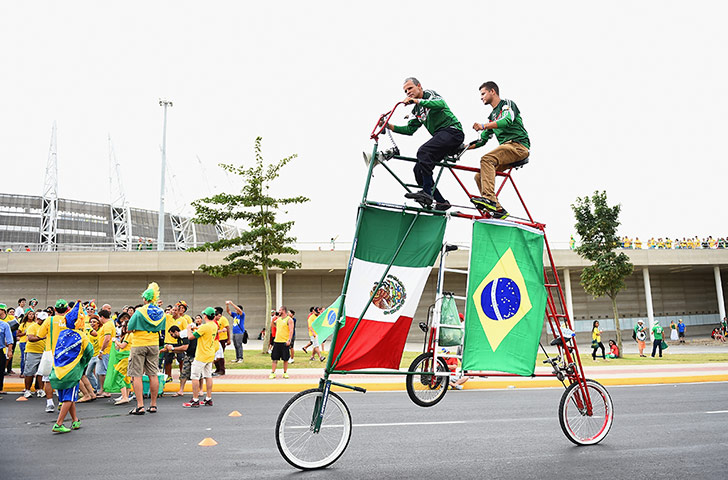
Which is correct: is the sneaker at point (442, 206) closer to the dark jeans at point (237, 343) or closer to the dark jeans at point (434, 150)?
the dark jeans at point (434, 150)

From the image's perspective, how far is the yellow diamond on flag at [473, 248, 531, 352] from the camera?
5.45 m

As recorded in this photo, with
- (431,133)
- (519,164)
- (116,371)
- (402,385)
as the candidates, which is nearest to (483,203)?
(519,164)

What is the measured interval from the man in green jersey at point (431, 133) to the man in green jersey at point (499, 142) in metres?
0.28

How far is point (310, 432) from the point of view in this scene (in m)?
5.30

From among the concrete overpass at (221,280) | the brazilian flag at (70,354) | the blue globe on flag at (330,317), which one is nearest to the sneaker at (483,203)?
the brazilian flag at (70,354)

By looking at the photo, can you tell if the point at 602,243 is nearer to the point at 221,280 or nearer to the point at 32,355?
the point at 32,355

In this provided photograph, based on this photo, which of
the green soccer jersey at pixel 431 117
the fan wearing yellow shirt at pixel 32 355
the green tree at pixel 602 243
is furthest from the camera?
the green tree at pixel 602 243

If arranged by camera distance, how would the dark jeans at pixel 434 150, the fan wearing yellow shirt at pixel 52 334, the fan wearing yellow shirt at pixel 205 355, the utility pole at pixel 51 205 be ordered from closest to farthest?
the dark jeans at pixel 434 150 → the fan wearing yellow shirt at pixel 52 334 → the fan wearing yellow shirt at pixel 205 355 → the utility pole at pixel 51 205

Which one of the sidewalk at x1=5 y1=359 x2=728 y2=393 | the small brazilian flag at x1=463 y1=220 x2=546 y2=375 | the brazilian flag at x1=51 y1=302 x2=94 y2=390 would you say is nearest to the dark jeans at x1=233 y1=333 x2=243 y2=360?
the sidewalk at x1=5 y1=359 x2=728 y2=393

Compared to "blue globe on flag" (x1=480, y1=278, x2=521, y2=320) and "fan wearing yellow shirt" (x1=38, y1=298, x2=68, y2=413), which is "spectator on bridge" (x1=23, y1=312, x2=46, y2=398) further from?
"blue globe on flag" (x1=480, y1=278, x2=521, y2=320)

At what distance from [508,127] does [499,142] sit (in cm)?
20

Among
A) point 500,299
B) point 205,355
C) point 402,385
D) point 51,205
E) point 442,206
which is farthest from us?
point 51,205

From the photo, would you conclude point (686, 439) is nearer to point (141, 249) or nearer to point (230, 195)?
point (230, 195)

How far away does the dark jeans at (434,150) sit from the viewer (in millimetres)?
5312
